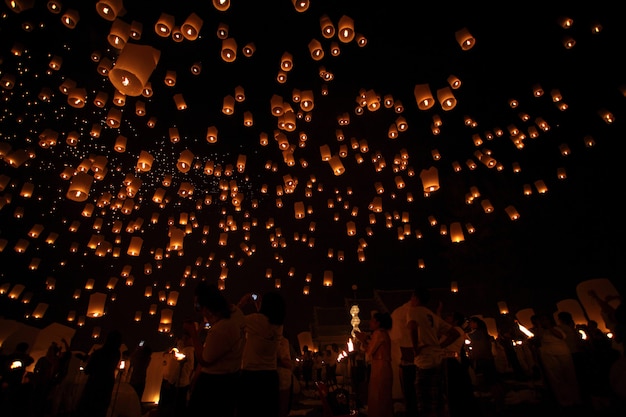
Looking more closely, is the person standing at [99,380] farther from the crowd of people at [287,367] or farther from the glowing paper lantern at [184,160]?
the glowing paper lantern at [184,160]

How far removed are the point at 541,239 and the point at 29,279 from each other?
87.2 feet

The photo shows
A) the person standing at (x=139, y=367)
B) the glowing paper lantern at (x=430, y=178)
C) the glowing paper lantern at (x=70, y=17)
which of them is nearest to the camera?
the glowing paper lantern at (x=70, y=17)

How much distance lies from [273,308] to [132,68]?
9.72 feet

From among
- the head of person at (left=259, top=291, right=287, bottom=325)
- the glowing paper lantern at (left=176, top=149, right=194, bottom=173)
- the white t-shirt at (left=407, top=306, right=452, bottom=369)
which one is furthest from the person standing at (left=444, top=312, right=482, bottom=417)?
the glowing paper lantern at (left=176, top=149, right=194, bottom=173)

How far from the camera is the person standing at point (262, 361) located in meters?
2.89

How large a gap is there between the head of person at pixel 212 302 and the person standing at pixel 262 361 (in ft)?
0.94

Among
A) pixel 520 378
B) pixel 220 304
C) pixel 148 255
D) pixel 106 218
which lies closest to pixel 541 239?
pixel 520 378

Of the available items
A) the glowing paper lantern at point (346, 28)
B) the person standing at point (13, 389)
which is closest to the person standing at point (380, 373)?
the glowing paper lantern at point (346, 28)

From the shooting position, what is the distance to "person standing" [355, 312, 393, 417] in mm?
4230

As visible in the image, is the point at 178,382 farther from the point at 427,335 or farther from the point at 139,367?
the point at 427,335

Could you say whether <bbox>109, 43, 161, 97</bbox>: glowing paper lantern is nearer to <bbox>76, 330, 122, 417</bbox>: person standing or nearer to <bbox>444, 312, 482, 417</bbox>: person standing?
<bbox>76, 330, 122, 417</bbox>: person standing

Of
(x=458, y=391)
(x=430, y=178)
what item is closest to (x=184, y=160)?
(x=430, y=178)

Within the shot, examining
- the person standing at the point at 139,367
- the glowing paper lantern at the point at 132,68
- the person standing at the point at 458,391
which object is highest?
the glowing paper lantern at the point at 132,68

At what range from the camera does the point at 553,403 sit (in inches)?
213
